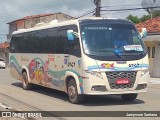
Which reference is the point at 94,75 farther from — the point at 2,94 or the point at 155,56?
the point at 155,56

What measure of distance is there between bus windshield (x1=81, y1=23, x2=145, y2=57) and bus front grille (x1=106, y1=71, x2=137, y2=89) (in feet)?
1.89

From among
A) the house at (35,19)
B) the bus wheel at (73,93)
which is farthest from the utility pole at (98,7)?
the house at (35,19)

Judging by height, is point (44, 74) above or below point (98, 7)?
below

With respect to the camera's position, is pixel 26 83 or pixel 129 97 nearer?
pixel 129 97

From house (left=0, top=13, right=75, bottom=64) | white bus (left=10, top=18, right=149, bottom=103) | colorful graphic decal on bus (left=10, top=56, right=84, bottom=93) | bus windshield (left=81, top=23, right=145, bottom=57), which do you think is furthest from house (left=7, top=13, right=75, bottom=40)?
bus windshield (left=81, top=23, right=145, bottom=57)

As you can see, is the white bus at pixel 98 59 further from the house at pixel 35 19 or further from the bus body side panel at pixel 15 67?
the house at pixel 35 19

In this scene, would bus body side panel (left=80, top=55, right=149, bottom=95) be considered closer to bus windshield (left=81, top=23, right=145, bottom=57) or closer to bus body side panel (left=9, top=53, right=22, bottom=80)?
bus windshield (left=81, top=23, right=145, bottom=57)

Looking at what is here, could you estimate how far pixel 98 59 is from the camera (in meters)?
12.2

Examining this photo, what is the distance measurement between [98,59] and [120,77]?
0.84 m

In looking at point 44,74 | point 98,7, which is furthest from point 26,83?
point 98,7

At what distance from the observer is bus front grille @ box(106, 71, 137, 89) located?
12195mm

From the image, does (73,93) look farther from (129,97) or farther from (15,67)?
(15,67)

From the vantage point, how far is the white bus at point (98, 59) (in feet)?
40.0

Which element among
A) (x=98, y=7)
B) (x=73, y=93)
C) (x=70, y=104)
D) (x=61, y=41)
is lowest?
(x=70, y=104)
